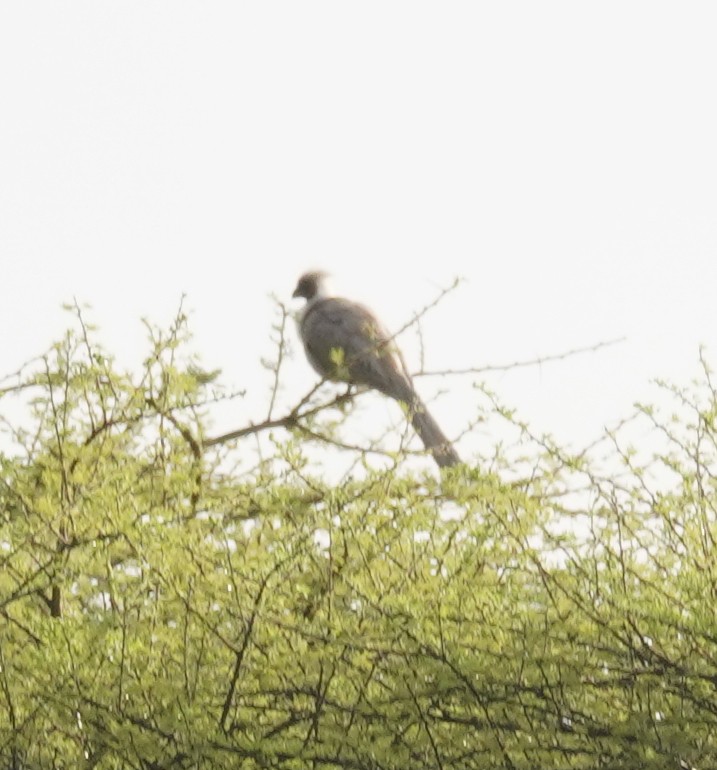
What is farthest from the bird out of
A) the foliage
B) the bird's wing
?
the foliage

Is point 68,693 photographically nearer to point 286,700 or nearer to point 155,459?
point 286,700

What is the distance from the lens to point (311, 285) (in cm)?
1115

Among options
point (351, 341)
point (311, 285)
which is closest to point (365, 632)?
point (351, 341)

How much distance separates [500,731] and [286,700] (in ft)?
1.78

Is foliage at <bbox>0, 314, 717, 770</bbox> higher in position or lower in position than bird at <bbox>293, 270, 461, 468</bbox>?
lower

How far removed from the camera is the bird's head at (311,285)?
1112cm

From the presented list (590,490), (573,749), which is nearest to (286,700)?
(573,749)

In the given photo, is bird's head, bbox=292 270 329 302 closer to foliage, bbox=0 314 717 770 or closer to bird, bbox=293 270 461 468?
bird, bbox=293 270 461 468

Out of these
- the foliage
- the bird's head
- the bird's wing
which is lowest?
the foliage

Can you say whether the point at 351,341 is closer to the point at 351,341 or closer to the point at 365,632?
the point at 351,341

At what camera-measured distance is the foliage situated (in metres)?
3.56

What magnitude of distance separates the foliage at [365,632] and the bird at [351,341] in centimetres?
309

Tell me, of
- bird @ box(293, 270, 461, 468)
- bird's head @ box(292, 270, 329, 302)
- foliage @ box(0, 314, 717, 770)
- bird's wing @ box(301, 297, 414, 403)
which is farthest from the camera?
bird's head @ box(292, 270, 329, 302)

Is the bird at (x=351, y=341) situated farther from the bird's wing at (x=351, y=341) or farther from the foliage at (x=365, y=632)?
the foliage at (x=365, y=632)
